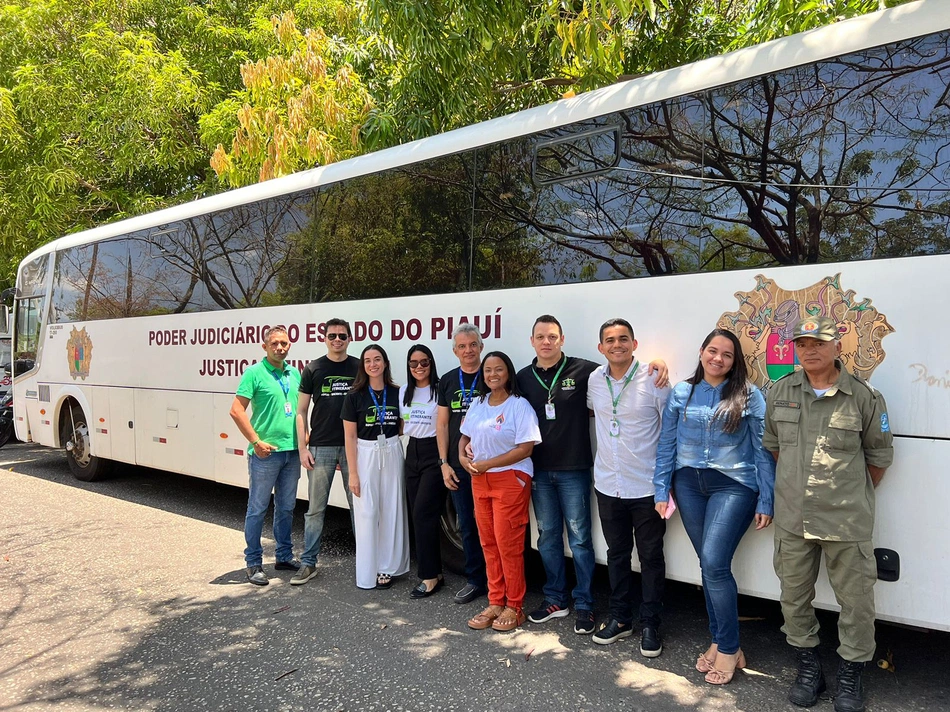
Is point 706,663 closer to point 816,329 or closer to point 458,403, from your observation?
point 816,329

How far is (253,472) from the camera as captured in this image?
19.1 feet

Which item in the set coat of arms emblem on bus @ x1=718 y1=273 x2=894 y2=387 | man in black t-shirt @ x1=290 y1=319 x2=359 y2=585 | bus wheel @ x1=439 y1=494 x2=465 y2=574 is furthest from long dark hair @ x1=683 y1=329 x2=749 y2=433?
man in black t-shirt @ x1=290 y1=319 x2=359 y2=585

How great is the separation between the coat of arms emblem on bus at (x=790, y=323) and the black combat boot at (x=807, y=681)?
1.40 meters

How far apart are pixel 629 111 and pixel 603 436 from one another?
198 cm

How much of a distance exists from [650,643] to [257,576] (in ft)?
9.90

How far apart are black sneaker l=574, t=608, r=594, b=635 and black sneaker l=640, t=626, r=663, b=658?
0.36 m

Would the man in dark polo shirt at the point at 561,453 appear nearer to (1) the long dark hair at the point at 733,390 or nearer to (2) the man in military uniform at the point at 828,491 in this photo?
(1) the long dark hair at the point at 733,390

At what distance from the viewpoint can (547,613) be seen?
4.91 meters

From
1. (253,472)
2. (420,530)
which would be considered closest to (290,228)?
(253,472)

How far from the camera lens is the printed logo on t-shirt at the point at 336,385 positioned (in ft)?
18.9

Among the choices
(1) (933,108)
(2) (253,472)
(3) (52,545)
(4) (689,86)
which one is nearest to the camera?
(1) (933,108)

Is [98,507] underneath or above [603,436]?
underneath

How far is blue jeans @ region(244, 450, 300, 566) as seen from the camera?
5.80 m

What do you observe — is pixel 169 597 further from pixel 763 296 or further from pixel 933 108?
pixel 933 108
